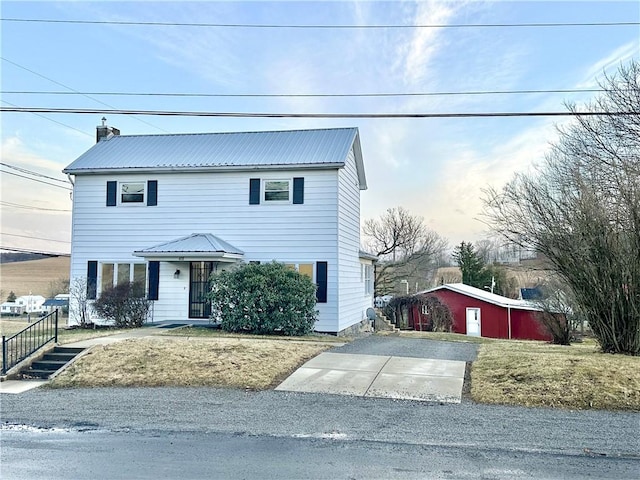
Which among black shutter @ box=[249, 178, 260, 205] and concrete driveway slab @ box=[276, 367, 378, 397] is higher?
black shutter @ box=[249, 178, 260, 205]

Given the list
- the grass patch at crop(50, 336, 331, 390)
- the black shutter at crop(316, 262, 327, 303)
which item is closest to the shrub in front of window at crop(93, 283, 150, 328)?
the grass patch at crop(50, 336, 331, 390)

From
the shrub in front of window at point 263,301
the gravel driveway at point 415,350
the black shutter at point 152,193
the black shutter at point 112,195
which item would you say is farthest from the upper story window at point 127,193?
the gravel driveway at point 415,350

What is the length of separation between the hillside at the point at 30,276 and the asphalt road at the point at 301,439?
1355 inches

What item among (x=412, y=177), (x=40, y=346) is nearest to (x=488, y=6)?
(x=412, y=177)

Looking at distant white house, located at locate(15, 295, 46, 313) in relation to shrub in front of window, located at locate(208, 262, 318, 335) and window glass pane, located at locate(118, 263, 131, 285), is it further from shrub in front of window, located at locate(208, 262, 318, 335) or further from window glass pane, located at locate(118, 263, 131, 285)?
shrub in front of window, located at locate(208, 262, 318, 335)

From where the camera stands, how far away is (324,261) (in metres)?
16.4

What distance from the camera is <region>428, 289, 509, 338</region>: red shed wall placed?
32062 mm

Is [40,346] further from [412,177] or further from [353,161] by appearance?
[412,177]

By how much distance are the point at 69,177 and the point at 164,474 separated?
1666 centimetres

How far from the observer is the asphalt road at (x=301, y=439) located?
4621mm

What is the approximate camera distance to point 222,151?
59.7ft

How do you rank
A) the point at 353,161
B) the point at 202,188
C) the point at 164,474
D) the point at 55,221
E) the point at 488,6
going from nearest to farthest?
the point at 164,474
the point at 488,6
the point at 202,188
the point at 353,161
the point at 55,221

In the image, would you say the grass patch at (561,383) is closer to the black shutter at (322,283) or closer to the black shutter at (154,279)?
the black shutter at (322,283)

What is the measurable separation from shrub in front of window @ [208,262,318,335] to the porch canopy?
4.39ft
